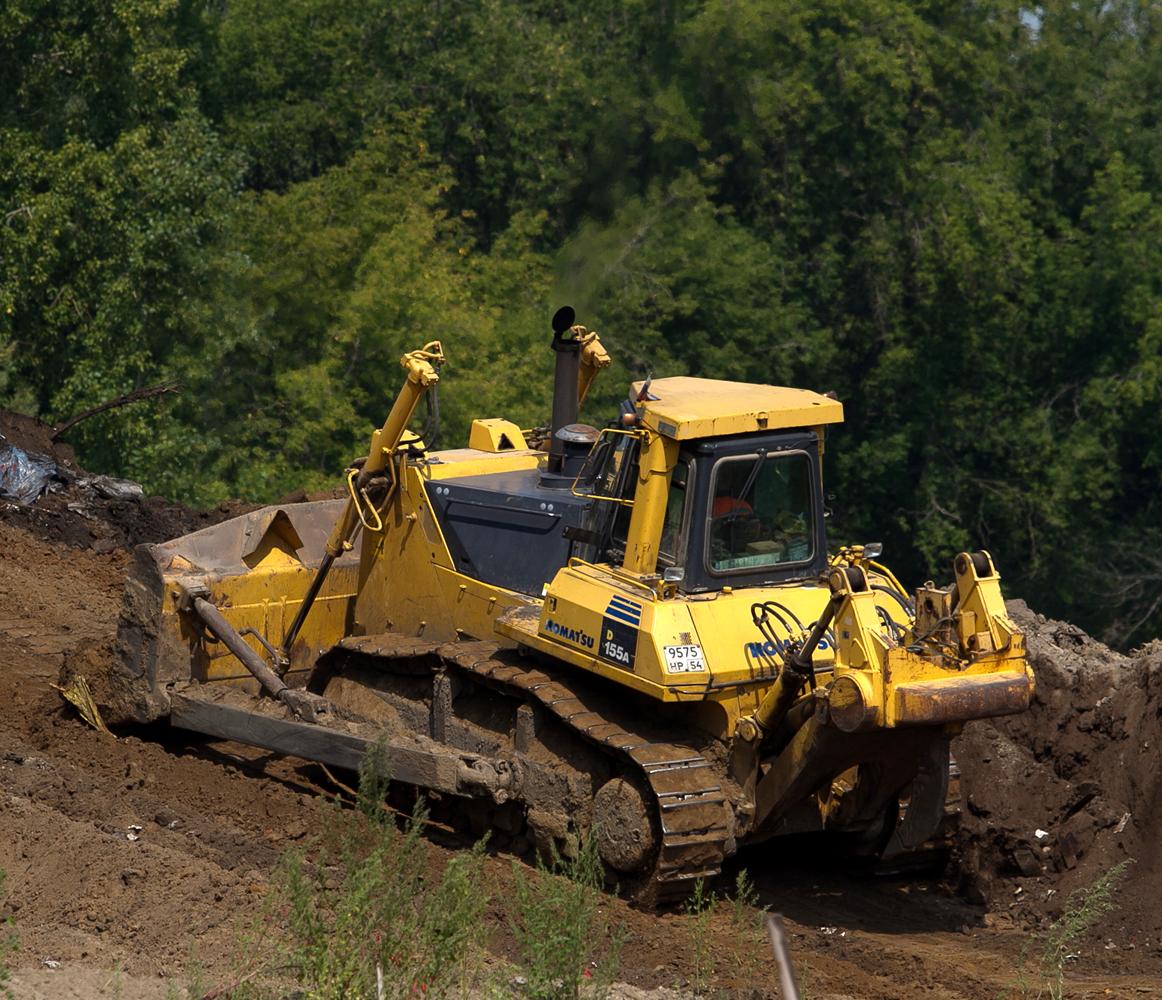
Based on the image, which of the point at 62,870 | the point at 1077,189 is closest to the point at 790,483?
the point at 62,870

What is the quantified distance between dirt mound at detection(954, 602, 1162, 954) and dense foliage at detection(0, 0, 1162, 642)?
1468cm

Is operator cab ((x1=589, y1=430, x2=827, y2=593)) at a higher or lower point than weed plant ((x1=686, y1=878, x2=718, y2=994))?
higher

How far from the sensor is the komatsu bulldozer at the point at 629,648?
959cm

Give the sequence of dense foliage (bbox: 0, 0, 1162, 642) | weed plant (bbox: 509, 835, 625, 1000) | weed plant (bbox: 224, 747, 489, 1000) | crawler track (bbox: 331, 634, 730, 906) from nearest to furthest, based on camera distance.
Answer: weed plant (bbox: 509, 835, 625, 1000) < weed plant (bbox: 224, 747, 489, 1000) < crawler track (bbox: 331, 634, 730, 906) < dense foliage (bbox: 0, 0, 1162, 642)

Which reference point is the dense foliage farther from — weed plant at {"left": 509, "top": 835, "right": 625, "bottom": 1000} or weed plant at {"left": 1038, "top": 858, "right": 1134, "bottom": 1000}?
weed plant at {"left": 509, "top": 835, "right": 625, "bottom": 1000}

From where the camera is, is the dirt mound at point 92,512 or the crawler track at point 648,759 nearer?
the crawler track at point 648,759

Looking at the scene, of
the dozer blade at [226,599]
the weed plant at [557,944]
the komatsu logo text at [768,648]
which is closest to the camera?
the weed plant at [557,944]

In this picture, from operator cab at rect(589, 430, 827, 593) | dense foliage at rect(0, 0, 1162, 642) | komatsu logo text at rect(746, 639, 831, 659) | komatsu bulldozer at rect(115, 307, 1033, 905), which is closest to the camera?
komatsu bulldozer at rect(115, 307, 1033, 905)

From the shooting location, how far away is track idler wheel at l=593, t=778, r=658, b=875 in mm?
9930

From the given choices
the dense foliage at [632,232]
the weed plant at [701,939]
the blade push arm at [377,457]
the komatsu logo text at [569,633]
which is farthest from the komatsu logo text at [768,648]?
the dense foliage at [632,232]

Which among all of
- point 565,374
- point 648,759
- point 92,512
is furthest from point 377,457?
point 92,512

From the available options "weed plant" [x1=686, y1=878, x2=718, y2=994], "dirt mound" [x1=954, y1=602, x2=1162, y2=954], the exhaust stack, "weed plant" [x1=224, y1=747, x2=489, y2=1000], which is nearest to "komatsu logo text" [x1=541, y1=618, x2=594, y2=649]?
"weed plant" [x1=686, y1=878, x2=718, y2=994]

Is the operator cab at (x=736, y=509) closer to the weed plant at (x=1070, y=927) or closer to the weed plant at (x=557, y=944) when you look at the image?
the weed plant at (x=1070, y=927)

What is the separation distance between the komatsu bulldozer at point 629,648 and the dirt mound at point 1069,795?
81 cm
